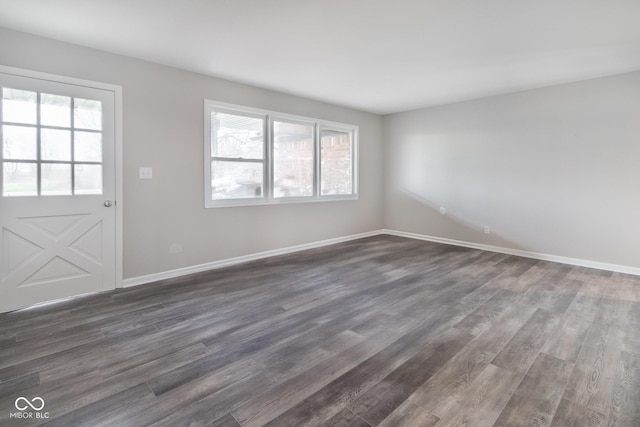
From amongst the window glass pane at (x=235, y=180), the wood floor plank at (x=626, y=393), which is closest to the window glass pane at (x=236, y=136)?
the window glass pane at (x=235, y=180)

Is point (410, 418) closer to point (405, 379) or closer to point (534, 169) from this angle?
point (405, 379)

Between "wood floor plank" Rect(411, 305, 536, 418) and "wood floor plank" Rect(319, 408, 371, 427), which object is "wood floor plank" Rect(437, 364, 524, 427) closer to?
"wood floor plank" Rect(411, 305, 536, 418)

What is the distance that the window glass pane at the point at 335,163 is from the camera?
19.2 feet

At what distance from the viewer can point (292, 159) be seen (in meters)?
5.32

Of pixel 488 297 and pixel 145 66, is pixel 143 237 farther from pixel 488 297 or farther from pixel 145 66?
pixel 488 297

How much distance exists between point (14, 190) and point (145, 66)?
1.85 metres

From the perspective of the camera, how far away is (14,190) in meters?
2.94

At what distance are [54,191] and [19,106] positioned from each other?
0.83 metres

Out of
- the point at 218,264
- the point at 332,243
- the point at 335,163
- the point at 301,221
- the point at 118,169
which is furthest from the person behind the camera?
the point at 335,163

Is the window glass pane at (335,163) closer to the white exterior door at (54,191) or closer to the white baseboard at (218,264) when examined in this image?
the white baseboard at (218,264)

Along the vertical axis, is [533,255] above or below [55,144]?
below

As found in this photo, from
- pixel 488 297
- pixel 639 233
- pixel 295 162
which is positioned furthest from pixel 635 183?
pixel 295 162

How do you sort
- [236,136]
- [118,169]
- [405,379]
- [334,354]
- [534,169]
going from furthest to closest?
[534,169] < [236,136] < [118,169] < [334,354] < [405,379]

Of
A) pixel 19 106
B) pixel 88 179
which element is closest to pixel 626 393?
pixel 88 179
